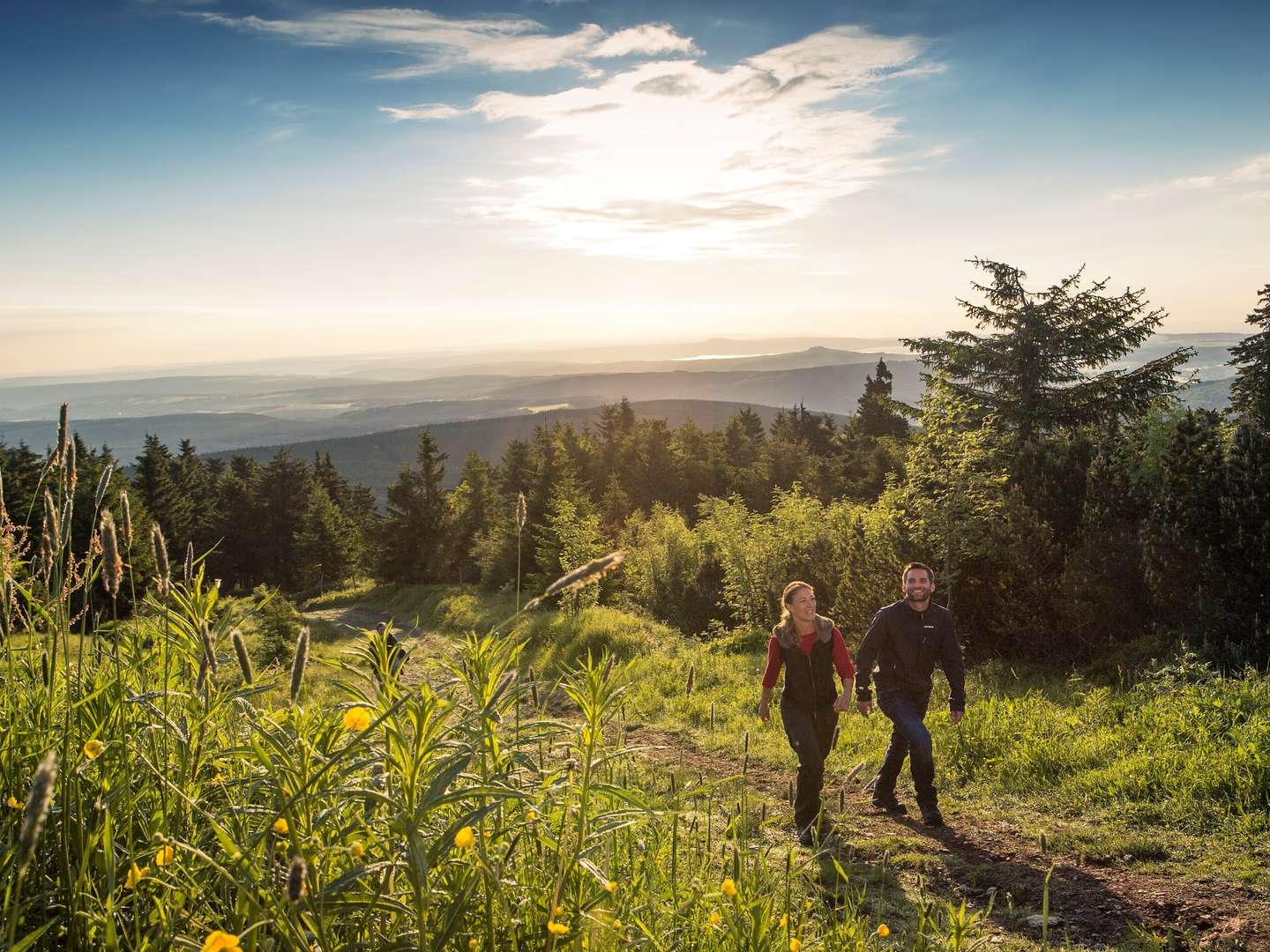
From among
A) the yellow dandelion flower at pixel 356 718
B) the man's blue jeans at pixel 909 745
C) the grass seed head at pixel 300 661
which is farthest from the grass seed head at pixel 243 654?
the man's blue jeans at pixel 909 745

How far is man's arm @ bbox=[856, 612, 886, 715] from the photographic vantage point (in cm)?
747

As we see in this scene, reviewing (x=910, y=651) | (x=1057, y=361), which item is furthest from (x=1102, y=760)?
(x=1057, y=361)

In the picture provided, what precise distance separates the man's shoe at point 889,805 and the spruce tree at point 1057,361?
71.0 ft

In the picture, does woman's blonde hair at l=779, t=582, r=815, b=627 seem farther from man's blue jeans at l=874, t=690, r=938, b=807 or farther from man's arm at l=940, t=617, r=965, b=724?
man's arm at l=940, t=617, r=965, b=724

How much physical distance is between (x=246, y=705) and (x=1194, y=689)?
10.4 m

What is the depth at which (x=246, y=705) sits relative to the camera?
2.81 m

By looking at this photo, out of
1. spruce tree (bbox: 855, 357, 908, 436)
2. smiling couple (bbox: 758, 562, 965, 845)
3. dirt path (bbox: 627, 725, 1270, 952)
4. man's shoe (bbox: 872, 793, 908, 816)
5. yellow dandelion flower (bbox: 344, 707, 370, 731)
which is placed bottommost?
man's shoe (bbox: 872, 793, 908, 816)

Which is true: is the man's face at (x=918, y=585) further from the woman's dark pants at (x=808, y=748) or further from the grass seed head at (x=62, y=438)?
the grass seed head at (x=62, y=438)

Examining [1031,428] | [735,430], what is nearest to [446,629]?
[1031,428]

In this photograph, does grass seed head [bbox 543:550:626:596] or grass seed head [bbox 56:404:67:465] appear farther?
grass seed head [bbox 56:404:67:465]

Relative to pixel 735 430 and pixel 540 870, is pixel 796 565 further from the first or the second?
pixel 735 430

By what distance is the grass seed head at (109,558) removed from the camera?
211 cm

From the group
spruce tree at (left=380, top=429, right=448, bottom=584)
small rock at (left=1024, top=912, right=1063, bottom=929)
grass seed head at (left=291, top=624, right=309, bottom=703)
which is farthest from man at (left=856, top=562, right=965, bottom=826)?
spruce tree at (left=380, top=429, right=448, bottom=584)

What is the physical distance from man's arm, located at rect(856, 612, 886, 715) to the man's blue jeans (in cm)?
23
